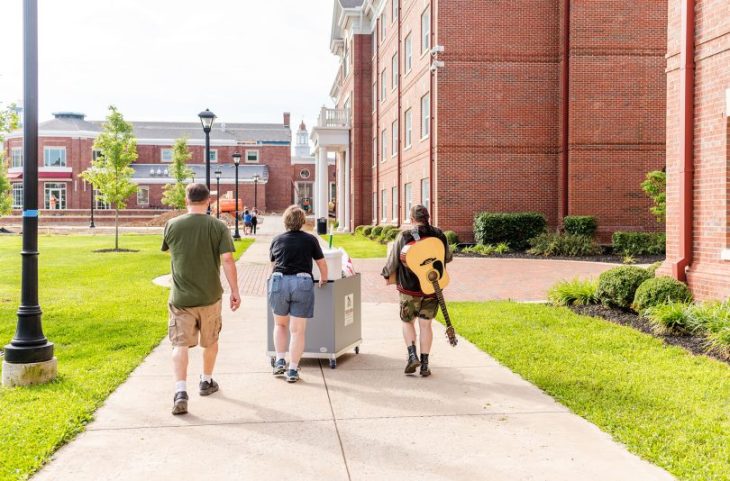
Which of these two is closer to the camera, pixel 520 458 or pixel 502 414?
pixel 520 458

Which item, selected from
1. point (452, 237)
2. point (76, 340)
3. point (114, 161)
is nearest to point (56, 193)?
point (114, 161)

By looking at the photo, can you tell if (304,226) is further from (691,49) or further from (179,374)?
(691,49)

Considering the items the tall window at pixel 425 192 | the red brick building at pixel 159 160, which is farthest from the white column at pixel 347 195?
the red brick building at pixel 159 160

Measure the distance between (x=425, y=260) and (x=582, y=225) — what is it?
1633cm

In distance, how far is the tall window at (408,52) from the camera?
28.2 meters

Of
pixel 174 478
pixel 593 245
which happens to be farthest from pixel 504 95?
pixel 174 478

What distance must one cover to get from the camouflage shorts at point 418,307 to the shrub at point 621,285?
476 centimetres

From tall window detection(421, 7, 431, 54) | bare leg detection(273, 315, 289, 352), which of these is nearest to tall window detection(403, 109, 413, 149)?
tall window detection(421, 7, 431, 54)

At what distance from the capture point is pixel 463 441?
4.94 meters

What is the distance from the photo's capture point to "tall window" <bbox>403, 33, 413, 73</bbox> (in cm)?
2819

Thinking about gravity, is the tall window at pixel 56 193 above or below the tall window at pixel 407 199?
above

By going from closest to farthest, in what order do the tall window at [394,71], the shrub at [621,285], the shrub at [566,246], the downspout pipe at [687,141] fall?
1. the downspout pipe at [687,141]
2. the shrub at [621,285]
3. the shrub at [566,246]
4. the tall window at [394,71]

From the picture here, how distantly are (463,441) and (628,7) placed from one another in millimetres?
21412

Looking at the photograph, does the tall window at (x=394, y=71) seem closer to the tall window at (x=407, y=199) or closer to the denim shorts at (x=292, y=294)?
the tall window at (x=407, y=199)
